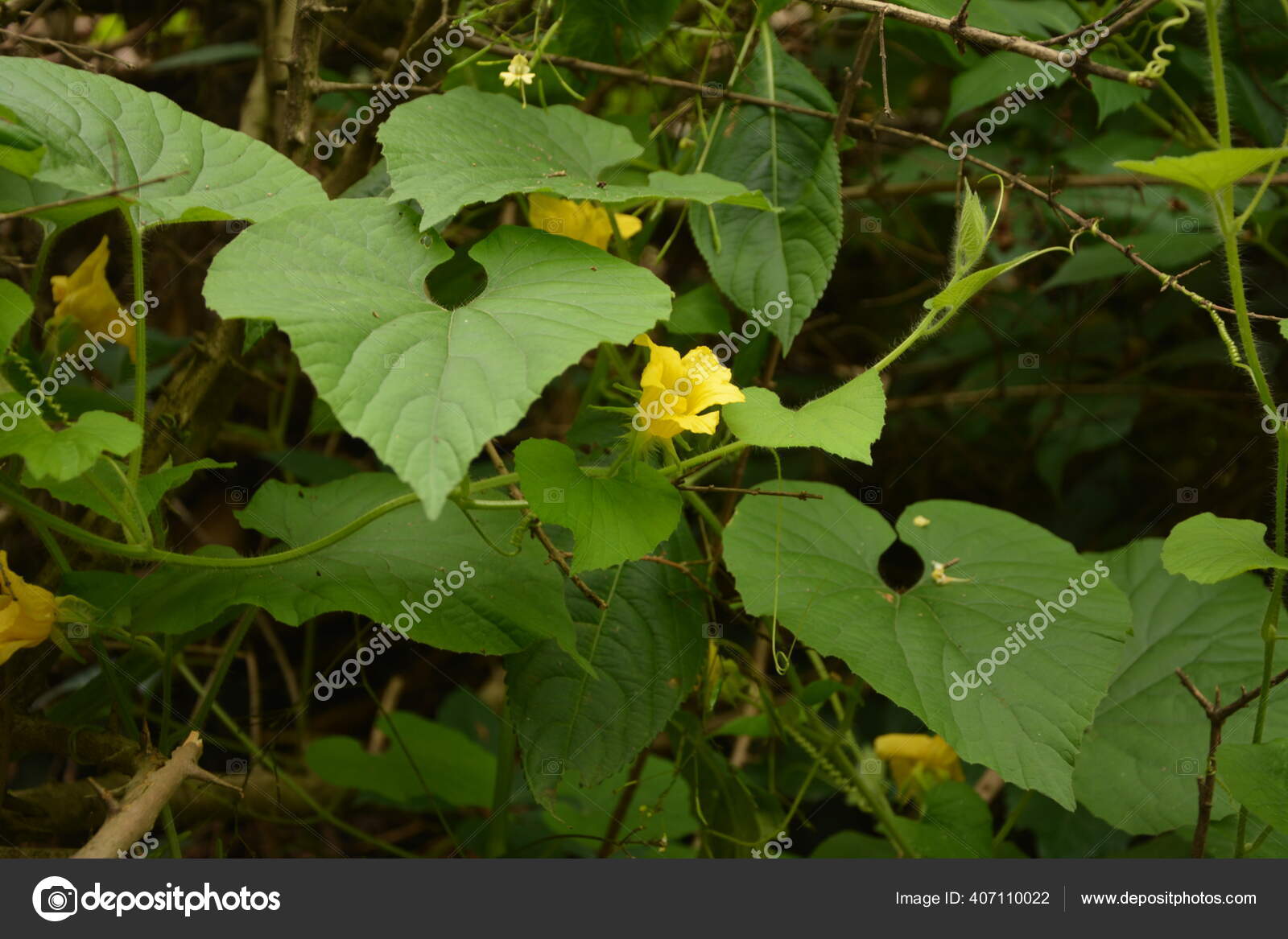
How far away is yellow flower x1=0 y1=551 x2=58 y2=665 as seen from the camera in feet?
3.30

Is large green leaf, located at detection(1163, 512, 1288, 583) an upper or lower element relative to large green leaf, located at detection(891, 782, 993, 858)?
upper

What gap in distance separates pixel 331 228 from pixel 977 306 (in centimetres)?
159

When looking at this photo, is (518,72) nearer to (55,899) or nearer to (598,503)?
(598,503)

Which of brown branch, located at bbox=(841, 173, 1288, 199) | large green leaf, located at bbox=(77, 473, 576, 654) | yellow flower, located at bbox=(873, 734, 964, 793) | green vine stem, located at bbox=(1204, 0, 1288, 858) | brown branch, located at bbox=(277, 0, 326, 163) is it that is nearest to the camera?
green vine stem, located at bbox=(1204, 0, 1288, 858)

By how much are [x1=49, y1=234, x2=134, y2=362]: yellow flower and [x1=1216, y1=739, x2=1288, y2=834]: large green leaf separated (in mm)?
1352

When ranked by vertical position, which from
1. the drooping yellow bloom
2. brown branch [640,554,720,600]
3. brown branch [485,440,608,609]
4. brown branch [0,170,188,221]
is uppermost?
the drooping yellow bloom

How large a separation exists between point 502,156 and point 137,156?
1.18 ft

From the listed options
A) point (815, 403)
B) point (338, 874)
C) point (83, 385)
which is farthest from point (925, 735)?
point (83, 385)

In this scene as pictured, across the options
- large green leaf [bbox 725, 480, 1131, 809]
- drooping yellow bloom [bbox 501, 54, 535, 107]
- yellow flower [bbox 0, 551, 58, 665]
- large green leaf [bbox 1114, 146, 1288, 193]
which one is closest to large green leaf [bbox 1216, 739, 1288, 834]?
large green leaf [bbox 725, 480, 1131, 809]

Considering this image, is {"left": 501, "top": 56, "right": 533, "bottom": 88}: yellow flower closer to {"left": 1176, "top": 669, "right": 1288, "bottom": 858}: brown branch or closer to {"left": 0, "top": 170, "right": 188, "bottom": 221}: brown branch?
{"left": 0, "top": 170, "right": 188, "bottom": 221}: brown branch

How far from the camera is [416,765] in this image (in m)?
1.58

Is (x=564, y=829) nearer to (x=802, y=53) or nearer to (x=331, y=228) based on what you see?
(x=331, y=228)

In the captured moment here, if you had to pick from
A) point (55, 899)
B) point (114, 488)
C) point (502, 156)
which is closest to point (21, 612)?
point (114, 488)

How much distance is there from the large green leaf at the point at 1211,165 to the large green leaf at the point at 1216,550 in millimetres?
377
